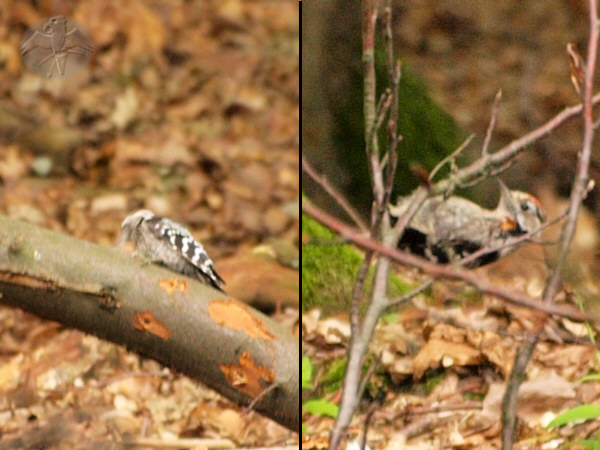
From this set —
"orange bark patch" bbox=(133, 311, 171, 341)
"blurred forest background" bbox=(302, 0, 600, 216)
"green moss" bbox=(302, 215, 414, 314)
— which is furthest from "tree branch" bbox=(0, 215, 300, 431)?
"blurred forest background" bbox=(302, 0, 600, 216)

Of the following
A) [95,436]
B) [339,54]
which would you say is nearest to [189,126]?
[95,436]

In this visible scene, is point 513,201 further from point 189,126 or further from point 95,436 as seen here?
point 189,126

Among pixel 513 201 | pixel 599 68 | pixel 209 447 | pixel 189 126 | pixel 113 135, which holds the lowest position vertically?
pixel 209 447

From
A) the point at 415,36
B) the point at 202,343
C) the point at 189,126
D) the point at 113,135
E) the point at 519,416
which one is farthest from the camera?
the point at 189,126

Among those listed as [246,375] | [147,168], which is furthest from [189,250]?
[147,168]

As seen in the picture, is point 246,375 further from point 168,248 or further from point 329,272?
point 329,272

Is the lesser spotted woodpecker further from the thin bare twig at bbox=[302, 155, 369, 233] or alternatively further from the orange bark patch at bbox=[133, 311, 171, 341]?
the thin bare twig at bbox=[302, 155, 369, 233]

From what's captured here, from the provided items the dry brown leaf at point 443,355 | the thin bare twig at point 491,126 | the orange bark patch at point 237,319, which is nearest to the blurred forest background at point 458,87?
the thin bare twig at point 491,126
